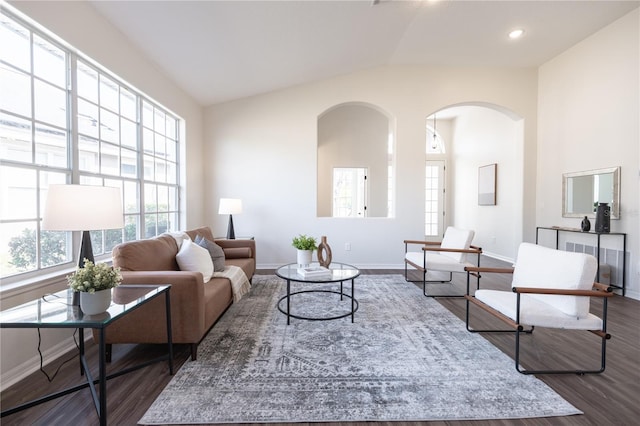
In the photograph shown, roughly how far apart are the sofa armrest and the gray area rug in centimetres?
109

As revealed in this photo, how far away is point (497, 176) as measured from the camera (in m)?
6.05

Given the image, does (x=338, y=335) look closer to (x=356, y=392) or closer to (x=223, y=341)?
(x=356, y=392)

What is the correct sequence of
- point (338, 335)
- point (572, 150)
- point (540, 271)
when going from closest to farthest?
point (540, 271)
point (338, 335)
point (572, 150)

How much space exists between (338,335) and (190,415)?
1.26 m

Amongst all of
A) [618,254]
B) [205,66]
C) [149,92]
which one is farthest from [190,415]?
[618,254]

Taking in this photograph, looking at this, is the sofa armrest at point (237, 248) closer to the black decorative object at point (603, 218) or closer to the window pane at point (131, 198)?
the window pane at point (131, 198)

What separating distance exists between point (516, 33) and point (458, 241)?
3015 mm

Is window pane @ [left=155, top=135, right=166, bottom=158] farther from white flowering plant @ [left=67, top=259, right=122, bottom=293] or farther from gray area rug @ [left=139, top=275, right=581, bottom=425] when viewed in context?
white flowering plant @ [left=67, top=259, right=122, bottom=293]

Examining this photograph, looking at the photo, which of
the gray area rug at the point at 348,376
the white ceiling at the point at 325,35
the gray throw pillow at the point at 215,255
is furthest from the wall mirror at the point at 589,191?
the gray throw pillow at the point at 215,255

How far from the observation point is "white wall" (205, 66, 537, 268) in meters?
5.00

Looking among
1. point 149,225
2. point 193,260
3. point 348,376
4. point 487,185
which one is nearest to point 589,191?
point 487,185

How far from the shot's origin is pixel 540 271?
2.27 meters

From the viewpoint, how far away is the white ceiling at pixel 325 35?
286 centimetres

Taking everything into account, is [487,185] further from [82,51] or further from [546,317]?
[82,51]
